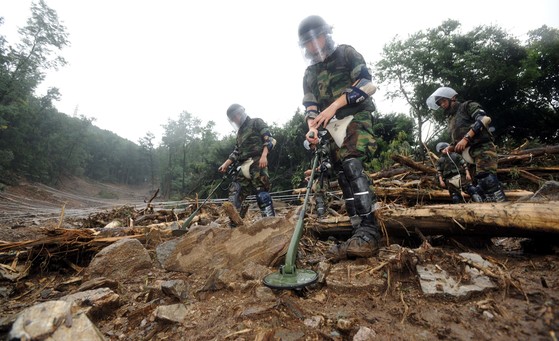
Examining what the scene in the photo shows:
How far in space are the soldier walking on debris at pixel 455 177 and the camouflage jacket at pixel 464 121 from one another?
0.70 m

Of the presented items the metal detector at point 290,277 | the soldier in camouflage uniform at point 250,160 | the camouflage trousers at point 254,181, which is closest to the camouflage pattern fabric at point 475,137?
the soldier in camouflage uniform at point 250,160

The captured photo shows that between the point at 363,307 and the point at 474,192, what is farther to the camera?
the point at 474,192

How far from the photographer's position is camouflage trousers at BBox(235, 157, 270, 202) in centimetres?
496

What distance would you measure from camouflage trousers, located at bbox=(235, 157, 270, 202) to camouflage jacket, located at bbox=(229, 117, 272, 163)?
0.21m

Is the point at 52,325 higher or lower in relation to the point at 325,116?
lower

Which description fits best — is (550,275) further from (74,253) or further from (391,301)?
(74,253)

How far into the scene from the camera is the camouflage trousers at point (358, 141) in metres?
2.62

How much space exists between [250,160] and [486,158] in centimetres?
408

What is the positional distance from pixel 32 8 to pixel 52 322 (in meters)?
37.5

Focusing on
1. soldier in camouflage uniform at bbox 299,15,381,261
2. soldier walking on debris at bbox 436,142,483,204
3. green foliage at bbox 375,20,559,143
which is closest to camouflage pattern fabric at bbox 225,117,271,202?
soldier in camouflage uniform at bbox 299,15,381,261

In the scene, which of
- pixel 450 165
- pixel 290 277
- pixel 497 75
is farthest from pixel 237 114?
pixel 497 75

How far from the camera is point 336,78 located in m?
3.01

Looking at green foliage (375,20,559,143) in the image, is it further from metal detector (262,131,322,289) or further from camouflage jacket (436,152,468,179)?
metal detector (262,131,322,289)

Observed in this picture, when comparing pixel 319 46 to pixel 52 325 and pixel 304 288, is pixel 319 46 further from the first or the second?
pixel 52 325
